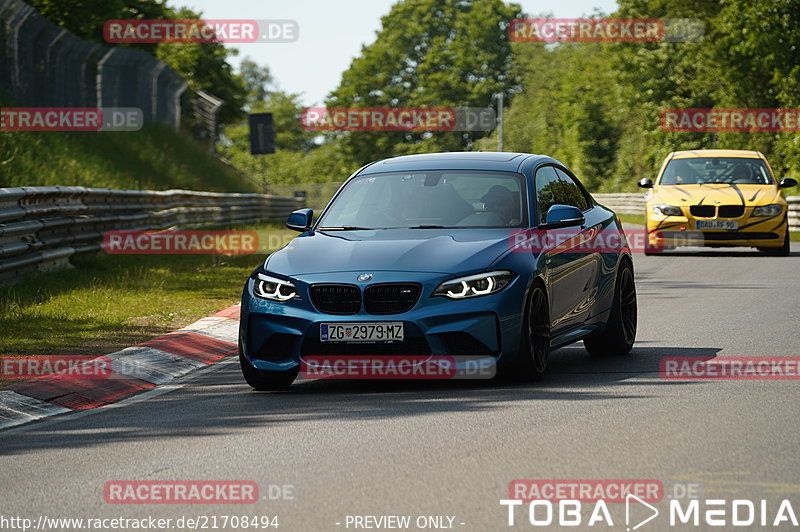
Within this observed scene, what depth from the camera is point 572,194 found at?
11.0 meters

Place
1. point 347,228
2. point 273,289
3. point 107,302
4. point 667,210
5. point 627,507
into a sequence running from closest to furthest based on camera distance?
point 627,507 < point 273,289 < point 347,228 < point 107,302 < point 667,210

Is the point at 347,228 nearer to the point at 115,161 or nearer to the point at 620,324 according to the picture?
the point at 620,324

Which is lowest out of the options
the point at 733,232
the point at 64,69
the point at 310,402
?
the point at 733,232

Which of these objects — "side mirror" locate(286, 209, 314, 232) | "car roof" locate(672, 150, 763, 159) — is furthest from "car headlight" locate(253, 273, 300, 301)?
"car roof" locate(672, 150, 763, 159)

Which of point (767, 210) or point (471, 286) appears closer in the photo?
point (471, 286)

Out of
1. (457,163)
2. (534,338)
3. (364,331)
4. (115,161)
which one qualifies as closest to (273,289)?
(364,331)

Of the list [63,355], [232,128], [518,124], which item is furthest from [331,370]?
[232,128]

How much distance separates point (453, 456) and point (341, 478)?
668 millimetres

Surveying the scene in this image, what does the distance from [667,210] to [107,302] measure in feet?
36.4

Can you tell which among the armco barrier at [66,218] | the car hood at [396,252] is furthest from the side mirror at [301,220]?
the armco barrier at [66,218]

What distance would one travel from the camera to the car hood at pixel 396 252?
29.0 ft

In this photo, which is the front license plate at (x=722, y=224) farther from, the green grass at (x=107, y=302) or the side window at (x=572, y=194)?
the side window at (x=572, y=194)

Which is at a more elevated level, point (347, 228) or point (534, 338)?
point (347, 228)

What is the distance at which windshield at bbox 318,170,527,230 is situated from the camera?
9836mm
